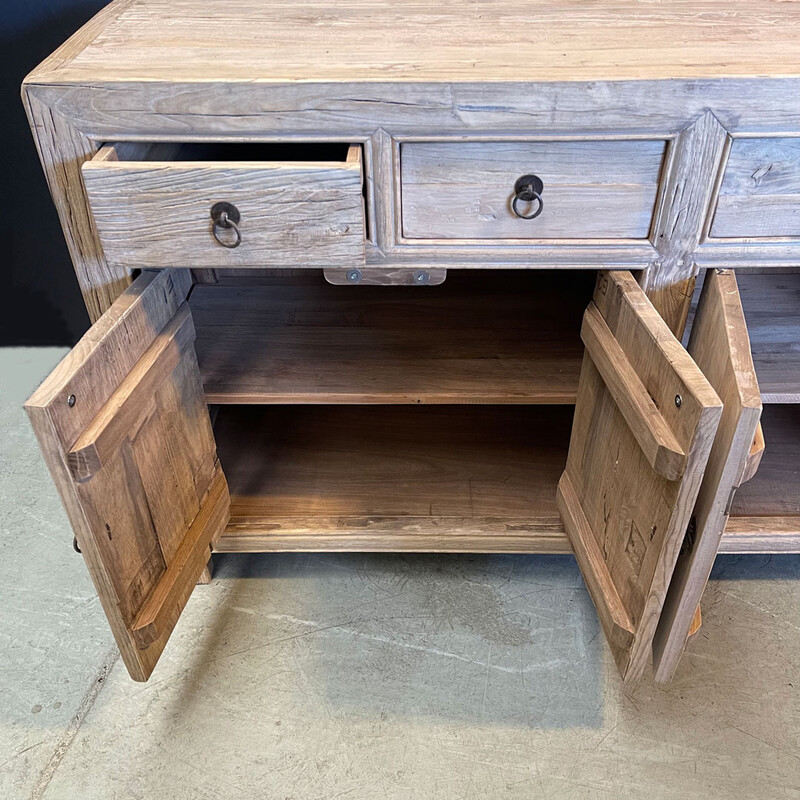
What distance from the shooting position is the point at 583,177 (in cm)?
89

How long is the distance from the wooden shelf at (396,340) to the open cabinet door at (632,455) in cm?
14

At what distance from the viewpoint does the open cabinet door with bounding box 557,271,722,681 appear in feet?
2.41

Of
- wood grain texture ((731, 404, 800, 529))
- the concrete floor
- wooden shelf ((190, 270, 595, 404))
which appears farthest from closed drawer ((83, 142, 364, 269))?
wood grain texture ((731, 404, 800, 529))

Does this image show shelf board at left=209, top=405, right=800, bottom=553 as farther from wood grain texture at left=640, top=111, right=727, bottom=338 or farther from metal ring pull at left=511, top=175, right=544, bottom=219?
metal ring pull at left=511, top=175, right=544, bottom=219

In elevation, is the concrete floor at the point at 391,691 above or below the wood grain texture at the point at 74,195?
below

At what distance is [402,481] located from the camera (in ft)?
4.20

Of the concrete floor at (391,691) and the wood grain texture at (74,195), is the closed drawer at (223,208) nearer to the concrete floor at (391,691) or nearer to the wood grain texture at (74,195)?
the wood grain texture at (74,195)

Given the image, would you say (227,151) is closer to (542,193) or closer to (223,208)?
(223,208)

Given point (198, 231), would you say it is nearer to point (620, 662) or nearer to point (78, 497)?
point (78, 497)

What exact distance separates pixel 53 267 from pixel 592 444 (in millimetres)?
1290

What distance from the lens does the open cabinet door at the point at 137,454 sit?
0.75m

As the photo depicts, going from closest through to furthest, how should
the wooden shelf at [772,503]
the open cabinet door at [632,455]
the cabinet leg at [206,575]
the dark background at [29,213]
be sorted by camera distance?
the open cabinet door at [632,455]
the wooden shelf at [772,503]
the cabinet leg at [206,575]
the dark background at [29,213]

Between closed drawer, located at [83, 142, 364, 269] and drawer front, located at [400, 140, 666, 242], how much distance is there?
87 mm

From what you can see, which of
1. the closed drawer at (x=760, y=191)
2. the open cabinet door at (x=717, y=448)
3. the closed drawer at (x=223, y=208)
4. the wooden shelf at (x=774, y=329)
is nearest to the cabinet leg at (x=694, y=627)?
the open cabinet door at (x=717, y=448)
